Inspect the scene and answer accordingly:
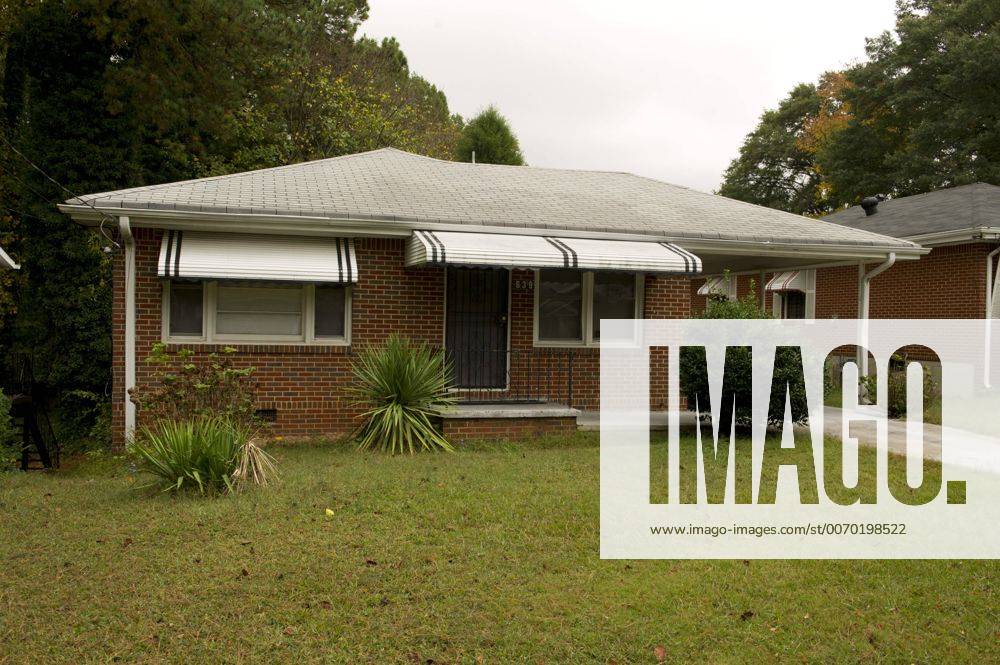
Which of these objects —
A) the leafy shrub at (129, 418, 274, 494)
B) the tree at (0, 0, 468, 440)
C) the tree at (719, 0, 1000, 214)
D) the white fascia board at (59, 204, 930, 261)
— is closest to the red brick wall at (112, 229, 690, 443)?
the white fascia board at (59, 204, 930, 261)

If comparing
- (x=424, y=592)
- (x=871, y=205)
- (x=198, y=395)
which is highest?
(x=871, y=205)

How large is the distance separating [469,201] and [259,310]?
11.6ft

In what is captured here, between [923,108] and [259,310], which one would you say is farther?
[923,108]

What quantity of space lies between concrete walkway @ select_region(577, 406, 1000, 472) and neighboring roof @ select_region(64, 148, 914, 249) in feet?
9.05

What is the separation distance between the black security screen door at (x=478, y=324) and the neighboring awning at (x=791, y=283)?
12.3 meters

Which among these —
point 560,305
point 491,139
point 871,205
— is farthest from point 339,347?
point 491,139

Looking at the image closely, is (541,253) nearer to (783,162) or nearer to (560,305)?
(560,305)

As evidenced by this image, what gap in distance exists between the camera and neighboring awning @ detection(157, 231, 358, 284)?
384 inches

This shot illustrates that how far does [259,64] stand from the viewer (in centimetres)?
2038

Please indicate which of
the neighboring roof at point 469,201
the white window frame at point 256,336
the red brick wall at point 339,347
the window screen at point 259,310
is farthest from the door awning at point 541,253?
the window screen at point 259,310

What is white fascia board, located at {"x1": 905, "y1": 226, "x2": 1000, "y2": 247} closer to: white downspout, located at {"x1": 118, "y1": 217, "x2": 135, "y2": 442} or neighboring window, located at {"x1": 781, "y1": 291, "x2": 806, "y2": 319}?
neighboring window, located at {"x1": 781, "y1": 291, "x2": 806, "y2": 319}

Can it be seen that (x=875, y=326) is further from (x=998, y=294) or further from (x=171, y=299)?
(x=171, y=299)

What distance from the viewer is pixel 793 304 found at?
22656 mm

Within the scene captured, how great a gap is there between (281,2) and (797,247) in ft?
55.0
